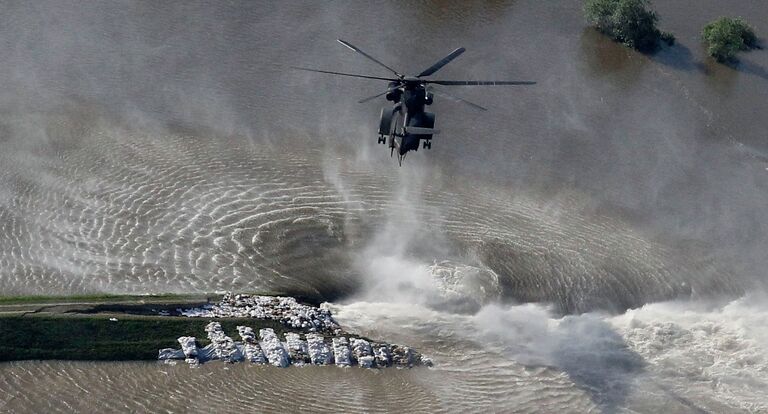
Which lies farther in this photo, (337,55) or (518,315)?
(337,55)

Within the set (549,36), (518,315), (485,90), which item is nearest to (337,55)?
(485,90)

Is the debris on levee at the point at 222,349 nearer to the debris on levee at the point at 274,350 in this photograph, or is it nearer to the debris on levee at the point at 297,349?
the debris on levee at the point at 274,350

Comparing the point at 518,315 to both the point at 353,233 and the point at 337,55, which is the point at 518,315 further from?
the point at 337,55

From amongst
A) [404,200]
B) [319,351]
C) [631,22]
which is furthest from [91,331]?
[631,22]

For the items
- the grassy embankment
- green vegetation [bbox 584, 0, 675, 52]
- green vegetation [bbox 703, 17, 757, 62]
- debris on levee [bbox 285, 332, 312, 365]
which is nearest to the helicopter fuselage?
debris on levee [bbox 285, 332, 312, 365]

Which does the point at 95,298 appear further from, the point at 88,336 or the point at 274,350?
the point at 274,350

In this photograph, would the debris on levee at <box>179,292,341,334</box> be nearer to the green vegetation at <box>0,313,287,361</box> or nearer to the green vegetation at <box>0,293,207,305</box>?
the green vegetation at <box>0,293,207,305</box>

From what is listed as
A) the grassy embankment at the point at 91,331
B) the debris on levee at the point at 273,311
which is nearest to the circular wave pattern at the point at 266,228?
the debris on levee at the point at 273,311
